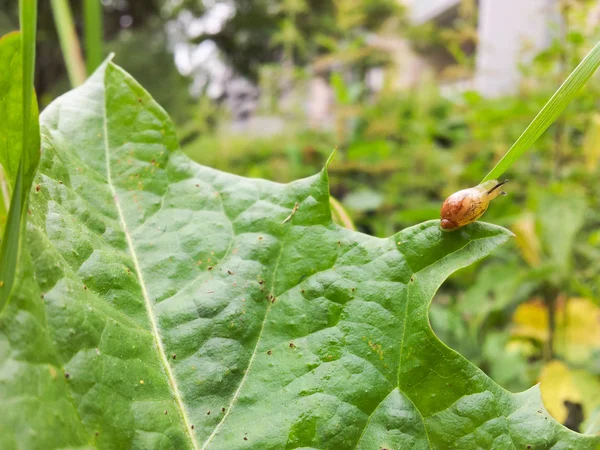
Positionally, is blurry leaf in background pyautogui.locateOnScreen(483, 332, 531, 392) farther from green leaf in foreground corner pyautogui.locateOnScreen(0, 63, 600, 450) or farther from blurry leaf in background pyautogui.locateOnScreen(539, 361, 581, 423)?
green leaf in foreground corner pyautogui.locateOnScreen(0, 63, 600, 450)

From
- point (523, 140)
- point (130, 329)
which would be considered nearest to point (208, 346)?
point (130, 329)

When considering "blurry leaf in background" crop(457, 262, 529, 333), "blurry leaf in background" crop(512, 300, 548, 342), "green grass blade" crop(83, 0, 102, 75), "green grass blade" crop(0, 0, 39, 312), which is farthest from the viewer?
"blurry leaf in background" crop(512, 300, 548, 342)

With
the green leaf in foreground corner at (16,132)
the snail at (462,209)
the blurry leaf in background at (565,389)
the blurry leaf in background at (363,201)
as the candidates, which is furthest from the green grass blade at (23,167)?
the blurry leaf in background at (363,201)

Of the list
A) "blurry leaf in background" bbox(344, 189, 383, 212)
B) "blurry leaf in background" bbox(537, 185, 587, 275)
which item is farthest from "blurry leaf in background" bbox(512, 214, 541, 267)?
"blurry leaf in background" bbox(344, 189, 383, 212)

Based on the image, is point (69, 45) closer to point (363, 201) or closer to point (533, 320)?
point (533, 320)

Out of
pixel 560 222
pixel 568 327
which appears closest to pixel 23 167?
pixel 560 222

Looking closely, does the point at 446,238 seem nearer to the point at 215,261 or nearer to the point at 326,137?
the point at 215,261
